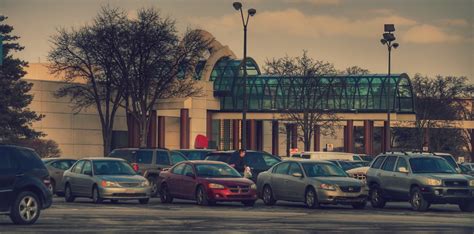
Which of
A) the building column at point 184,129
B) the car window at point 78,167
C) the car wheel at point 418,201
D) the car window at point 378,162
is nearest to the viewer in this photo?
the car wheel at point 418,201

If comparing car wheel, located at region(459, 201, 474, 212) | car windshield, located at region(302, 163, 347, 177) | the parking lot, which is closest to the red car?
the parking lot

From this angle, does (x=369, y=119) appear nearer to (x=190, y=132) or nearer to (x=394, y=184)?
(x=190, y=132)

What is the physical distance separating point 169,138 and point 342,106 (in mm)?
14815

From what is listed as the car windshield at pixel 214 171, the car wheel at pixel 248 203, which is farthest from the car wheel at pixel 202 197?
the car wheel at pixel 248 203

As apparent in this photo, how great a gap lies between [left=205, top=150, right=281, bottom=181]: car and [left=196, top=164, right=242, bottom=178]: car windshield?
6035 mm

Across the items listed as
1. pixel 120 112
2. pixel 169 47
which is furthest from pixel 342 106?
pixel 169 47

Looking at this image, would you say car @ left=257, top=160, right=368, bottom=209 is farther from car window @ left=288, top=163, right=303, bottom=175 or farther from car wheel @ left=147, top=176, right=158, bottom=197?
car wheel @ left=147, top=176, right=158, bottom=197

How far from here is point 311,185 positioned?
33.1m

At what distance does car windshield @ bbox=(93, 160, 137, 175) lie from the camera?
34.9 m

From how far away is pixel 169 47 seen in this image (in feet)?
226

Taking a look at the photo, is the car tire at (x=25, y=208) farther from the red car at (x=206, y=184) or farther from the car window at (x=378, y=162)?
the car window at (x=378, y=162)

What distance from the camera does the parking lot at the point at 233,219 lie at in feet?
76.5

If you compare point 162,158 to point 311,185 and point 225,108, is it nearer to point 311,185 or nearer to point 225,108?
point 311,185

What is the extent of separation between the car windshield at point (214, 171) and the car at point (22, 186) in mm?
9989
